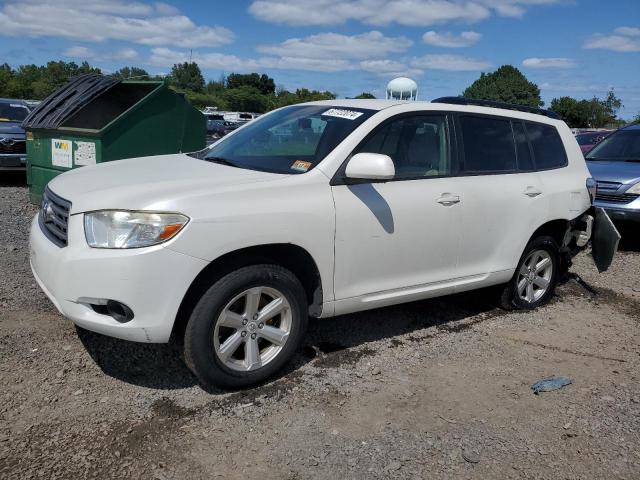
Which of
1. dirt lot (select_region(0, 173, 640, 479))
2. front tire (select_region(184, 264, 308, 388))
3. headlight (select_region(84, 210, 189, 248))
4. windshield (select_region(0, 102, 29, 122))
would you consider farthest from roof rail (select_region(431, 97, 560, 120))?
windshield (select_region(0, 102, 29, 122))

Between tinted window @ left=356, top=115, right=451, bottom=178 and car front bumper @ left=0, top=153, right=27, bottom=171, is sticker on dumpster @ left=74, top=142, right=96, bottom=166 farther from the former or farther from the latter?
car front bumper @ left=0, top=153, right=27, bottom=171

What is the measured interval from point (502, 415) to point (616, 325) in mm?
2379

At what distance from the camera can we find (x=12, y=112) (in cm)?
1178

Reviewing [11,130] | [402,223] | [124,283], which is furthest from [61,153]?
[402,223]

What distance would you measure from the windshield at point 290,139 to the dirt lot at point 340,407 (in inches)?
53.8

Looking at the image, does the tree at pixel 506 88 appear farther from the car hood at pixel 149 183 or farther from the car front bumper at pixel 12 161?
the car hood at pixel 149 183

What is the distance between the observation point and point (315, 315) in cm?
386

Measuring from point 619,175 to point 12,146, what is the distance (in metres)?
9.90

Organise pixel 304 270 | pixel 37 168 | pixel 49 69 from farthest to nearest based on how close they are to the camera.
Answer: pixel 49 69, pixel 37 168, pixel 304 270

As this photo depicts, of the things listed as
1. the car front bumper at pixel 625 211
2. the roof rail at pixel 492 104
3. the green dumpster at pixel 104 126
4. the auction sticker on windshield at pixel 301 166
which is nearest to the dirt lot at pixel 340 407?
the auction sticker on windshield at pixel 301 166

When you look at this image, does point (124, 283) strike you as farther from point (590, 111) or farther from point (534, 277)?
point (590, 111)

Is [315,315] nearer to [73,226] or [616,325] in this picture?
[73,226]

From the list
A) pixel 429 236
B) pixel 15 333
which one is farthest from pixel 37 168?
pixel 429 236

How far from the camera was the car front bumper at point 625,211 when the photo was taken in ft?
25.9
